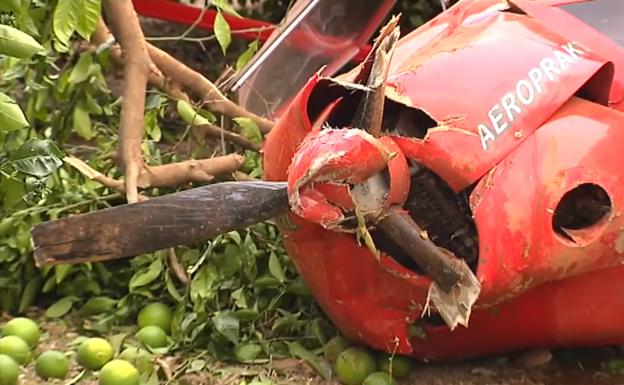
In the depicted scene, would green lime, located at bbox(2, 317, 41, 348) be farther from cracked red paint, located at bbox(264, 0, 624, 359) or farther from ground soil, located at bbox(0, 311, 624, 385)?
cracked red paint, located at bbox(264, 0, 624, 359)

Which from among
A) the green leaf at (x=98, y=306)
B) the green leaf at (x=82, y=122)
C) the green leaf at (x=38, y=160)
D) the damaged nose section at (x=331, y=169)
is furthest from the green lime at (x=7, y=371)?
the green leaf at (x=82, y=122)

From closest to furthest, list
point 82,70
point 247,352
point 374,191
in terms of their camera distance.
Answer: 1. point 374,191
2. point 247,352
3. point 82,70

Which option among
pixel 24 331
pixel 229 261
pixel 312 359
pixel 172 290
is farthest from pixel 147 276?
pixel 312 359

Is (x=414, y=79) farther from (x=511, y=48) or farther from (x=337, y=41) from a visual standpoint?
(x=337, y=41)

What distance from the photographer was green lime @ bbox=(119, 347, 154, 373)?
6.31 feet

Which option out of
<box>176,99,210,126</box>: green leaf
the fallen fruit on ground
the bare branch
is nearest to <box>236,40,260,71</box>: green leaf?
<box>176,99,210,126</box>: green leaf

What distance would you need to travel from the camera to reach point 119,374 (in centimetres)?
183

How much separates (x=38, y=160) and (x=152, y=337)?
40cm

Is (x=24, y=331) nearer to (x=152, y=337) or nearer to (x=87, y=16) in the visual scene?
(x=152, y=337)

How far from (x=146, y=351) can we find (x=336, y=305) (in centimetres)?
35

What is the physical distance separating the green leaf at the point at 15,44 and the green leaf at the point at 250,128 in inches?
30.2

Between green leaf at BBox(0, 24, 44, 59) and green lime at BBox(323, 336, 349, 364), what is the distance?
744 millimetres

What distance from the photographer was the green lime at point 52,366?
1942mm

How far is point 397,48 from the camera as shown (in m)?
2.01
